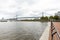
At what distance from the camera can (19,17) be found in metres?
162
